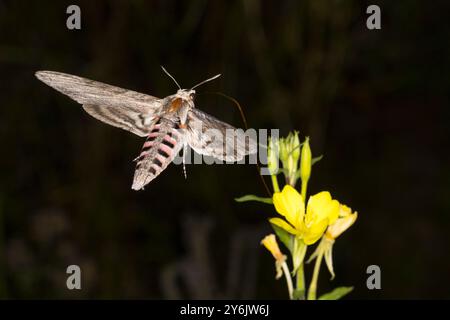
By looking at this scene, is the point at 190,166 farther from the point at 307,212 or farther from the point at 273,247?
the point at 307,212

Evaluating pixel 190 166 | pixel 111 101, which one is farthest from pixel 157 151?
pixel 190 166

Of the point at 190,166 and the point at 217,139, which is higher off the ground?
the point at 217,139

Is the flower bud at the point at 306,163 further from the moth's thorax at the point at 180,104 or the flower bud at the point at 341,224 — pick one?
the moth's thorax at the point at 180,104

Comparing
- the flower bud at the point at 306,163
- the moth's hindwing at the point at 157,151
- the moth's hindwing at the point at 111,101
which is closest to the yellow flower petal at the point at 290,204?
the flower bud at the point at 306,163
